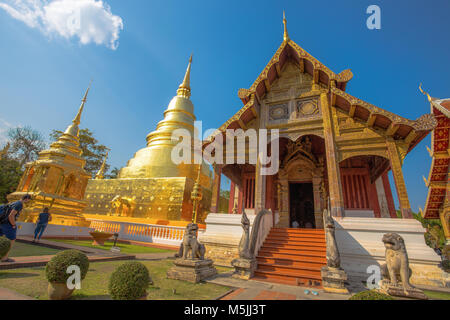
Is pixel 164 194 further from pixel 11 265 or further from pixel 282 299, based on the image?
pixel 282 299

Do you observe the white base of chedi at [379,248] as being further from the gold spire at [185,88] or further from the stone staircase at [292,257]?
the gold spire at [185,88]

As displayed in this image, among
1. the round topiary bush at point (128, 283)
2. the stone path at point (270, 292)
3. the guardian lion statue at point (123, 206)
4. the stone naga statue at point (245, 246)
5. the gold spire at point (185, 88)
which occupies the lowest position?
the stone path at point (270, 292)

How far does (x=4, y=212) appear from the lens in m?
4.70

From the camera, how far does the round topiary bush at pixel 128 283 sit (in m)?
2.46

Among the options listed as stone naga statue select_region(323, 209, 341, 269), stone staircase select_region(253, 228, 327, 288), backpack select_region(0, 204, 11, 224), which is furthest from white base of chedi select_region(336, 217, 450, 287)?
backpack select_region(0, 204, 11, 224)

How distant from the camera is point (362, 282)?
5637 millimetres

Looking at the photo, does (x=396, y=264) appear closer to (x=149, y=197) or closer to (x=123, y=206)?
(x=149, y=197)

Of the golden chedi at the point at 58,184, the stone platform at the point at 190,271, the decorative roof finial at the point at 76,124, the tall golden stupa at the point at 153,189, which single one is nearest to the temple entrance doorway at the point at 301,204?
the tall golden stupa at the point at 153,189

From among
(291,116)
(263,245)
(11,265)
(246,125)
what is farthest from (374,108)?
(11,265)

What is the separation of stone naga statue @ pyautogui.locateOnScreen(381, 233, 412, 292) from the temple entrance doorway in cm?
756

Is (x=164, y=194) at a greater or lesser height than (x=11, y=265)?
greater

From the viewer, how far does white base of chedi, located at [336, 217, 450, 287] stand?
539 centimetres

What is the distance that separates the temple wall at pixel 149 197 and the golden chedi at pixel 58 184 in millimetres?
1978

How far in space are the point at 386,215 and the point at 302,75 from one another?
732 centimetres
